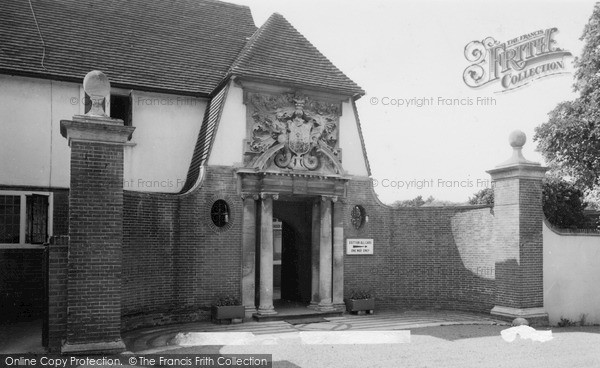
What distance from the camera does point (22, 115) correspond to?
13461 mm

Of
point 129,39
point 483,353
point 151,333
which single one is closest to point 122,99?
point 129,39

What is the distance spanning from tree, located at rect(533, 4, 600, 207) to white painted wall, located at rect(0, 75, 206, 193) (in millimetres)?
14614

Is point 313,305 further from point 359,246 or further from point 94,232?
point 94,232

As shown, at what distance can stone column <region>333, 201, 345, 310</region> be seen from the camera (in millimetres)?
14633

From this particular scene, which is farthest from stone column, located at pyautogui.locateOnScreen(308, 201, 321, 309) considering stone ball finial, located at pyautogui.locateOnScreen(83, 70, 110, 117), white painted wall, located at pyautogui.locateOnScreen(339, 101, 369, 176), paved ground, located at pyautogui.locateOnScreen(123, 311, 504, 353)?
stone ball finial, located at pyautogui.locateOnScreen(83, 70, 110, 117)

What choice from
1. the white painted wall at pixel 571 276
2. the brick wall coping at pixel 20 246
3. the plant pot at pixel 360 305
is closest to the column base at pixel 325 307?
the plant pot at pixel 360 305

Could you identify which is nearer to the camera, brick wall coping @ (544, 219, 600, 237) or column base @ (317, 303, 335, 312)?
brick wall coping @ (544, 219, 600, 237)

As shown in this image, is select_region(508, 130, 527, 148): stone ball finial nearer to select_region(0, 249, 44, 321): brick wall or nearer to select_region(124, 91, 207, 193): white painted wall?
select_region(124, 91, 207, 193): white painted wall

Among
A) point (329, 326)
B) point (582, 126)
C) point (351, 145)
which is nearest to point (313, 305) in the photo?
point (329, 326)

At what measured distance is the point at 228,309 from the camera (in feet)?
42.6

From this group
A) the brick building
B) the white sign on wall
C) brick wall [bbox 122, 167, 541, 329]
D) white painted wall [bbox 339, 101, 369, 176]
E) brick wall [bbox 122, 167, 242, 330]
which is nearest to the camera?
brick wall [bbox 122, 167, 242, 330]

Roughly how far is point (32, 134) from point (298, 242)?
26.0 ft

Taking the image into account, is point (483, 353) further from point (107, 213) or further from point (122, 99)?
point (122, 99)

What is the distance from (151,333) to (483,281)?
8.95 metres
